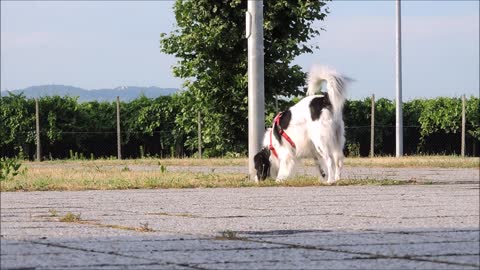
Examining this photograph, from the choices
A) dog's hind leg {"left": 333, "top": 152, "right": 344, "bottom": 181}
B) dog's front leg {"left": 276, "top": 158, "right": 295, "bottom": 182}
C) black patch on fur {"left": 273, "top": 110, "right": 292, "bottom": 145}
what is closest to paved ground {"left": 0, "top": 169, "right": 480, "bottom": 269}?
dog's hind leg {"left": 333, "top": 152, "right": 344, "bottom": 181}

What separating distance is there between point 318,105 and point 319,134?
46 cm

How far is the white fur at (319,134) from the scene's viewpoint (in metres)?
16.6

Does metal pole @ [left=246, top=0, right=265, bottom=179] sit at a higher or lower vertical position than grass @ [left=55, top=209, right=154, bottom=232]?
higher

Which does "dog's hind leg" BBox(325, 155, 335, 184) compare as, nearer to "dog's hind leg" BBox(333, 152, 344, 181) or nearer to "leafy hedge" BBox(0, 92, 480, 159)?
"dog's hind leg" BBox(333, 152, 344, 181)

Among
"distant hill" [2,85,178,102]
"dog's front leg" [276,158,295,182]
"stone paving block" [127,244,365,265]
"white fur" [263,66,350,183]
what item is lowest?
"stone paving block" [127,244,365,265]

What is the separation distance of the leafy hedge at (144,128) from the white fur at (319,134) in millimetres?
16228

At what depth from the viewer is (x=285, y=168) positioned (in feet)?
57.8

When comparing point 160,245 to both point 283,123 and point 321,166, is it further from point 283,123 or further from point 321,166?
point 283,123

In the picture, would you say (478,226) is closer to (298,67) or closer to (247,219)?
(247,219)

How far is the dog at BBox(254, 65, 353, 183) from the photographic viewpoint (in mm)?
16625

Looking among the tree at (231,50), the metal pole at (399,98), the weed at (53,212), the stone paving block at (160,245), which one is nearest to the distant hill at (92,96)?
the tree at (231,50)

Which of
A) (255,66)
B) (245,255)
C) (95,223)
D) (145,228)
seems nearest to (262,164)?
(255,66)

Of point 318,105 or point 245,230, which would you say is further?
point 318,105

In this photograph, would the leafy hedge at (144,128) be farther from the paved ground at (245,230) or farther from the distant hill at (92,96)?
the paved ground at (245,230)
